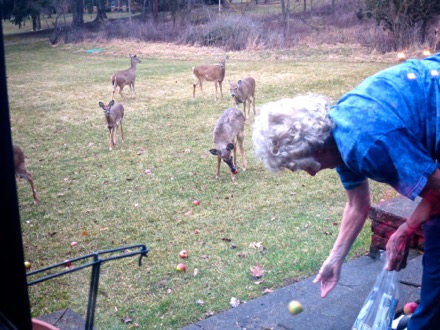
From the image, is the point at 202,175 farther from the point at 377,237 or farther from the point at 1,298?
the point at 1,298

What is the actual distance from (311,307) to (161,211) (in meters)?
3.00

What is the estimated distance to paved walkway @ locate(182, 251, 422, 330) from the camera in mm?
3617

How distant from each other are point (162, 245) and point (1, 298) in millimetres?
4184

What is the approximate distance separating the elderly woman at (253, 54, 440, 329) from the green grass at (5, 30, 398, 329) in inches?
78.7

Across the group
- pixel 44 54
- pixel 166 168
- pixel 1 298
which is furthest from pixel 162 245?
pixel 44 54

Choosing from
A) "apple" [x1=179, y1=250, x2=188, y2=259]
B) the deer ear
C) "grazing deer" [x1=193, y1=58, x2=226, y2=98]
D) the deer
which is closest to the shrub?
the deer

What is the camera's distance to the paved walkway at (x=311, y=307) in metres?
3.62

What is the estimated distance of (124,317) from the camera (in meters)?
4.12

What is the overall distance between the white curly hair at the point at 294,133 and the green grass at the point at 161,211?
204cm

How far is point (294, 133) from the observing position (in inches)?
90.5

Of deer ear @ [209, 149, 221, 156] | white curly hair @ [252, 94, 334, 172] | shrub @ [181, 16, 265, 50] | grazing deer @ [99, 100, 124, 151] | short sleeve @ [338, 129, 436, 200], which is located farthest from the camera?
shrub @ [181, 16, 265, 50]

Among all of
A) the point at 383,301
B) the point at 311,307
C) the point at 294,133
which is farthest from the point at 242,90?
the point at 294,133

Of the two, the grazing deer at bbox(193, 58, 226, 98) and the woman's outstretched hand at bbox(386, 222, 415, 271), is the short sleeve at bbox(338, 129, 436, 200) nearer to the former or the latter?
the woman's outstretched hand at bbox(386, 222, 415, 271)

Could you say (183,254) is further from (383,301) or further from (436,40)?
(436,40)
